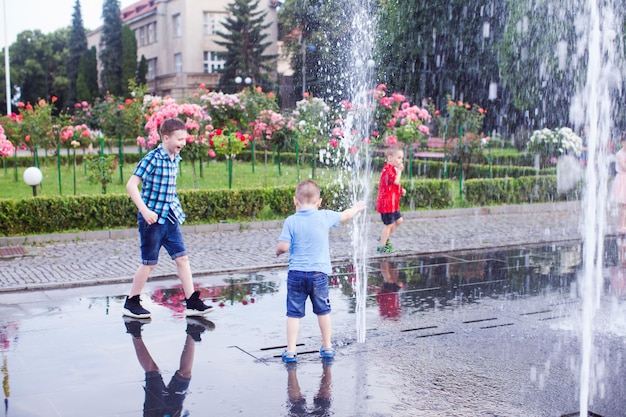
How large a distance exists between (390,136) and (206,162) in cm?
859

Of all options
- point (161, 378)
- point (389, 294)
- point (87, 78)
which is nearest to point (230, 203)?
point (389, 294)

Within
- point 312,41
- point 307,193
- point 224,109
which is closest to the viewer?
point 307,193

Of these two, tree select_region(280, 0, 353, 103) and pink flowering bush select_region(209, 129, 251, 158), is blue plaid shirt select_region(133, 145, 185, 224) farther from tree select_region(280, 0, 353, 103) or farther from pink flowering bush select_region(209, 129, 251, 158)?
tree select_region(280, 0, 353, 103)

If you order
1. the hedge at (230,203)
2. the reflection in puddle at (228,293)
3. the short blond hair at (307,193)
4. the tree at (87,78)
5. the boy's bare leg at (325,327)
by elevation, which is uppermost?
the tree at (87,78)

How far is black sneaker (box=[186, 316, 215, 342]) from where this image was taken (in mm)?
6289

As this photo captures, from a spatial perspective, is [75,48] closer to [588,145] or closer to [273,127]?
[273,127]

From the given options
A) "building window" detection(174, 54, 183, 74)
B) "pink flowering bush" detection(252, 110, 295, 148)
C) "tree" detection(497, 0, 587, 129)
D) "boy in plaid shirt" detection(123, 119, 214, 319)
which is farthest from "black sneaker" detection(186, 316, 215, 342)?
"building window" detection(174, 54, 183, 74)

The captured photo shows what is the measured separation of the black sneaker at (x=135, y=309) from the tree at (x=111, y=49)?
58603 millimetres

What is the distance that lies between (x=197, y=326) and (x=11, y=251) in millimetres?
5217

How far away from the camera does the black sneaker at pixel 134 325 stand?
6.33 meters

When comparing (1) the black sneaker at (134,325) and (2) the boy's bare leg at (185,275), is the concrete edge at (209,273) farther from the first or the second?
(1) the black sneaker at (134,325)

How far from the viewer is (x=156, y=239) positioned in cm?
671

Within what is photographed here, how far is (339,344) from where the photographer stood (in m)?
5.97

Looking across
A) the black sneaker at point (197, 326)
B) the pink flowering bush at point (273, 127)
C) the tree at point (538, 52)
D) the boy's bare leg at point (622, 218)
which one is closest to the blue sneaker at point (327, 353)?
the black sneaker at point (197, 326)
